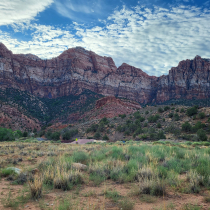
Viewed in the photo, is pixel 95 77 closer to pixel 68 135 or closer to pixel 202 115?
pixel 68 135

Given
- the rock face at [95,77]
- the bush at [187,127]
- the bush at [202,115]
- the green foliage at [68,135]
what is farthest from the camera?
the rock face at [95,77]

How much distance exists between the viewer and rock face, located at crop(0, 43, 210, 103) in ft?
323

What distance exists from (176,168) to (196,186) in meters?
1.81

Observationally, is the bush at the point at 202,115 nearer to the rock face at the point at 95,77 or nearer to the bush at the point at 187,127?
the bush at the point at 187,127

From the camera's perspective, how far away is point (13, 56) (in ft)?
322

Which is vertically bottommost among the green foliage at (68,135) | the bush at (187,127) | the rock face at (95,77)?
the green foliage at (68,135)

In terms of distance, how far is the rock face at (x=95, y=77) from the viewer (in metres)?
98.5

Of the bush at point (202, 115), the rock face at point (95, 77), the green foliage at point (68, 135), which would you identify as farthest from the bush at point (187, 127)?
the rock face at point (95, 77)

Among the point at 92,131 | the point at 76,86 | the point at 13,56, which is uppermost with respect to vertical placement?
the point at 13,56

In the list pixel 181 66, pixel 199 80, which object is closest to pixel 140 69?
pixel 181 66

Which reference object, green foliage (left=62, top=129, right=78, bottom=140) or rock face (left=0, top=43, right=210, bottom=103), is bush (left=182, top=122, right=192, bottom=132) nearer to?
green foliage (left=62, top=129, right=78, bottom=140)

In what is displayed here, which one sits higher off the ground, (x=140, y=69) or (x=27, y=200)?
(x=140, y=69)

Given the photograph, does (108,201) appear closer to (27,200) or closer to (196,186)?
(27,200)

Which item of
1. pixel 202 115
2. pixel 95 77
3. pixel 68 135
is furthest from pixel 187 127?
pixel 95 77
